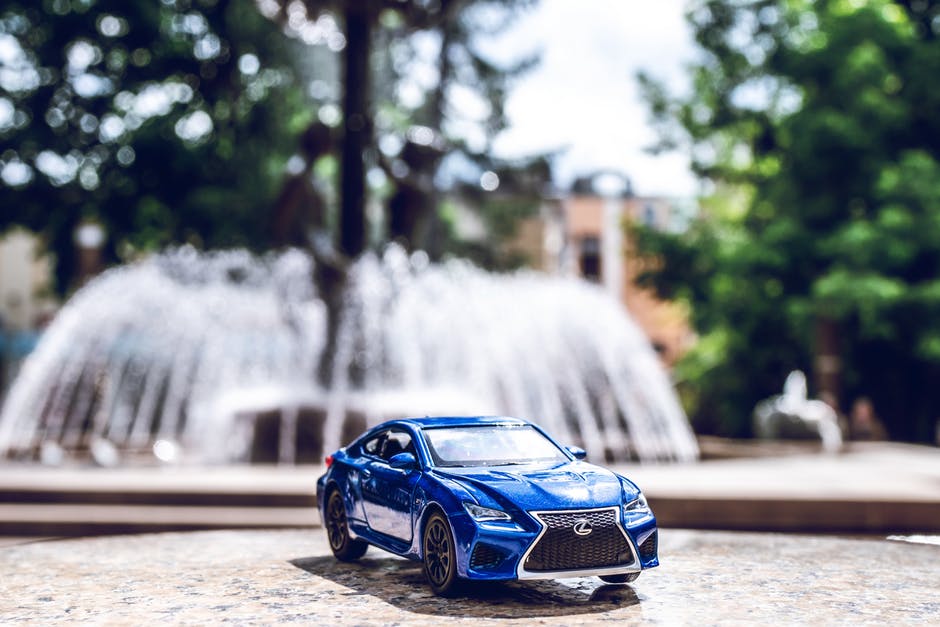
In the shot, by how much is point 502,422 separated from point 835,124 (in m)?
21.3

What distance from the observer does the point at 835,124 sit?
27094 mm

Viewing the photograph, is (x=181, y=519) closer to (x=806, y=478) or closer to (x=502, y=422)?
(x=502, y=422)

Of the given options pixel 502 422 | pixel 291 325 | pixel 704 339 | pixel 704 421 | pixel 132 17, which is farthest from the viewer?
pixel 704 421

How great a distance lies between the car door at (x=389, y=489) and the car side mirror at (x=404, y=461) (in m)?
0.03

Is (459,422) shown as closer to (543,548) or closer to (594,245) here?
(543,548)

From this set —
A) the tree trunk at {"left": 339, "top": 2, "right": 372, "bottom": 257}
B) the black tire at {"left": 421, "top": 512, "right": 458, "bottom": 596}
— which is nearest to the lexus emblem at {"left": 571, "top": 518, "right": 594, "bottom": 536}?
the black tire at {"left": 421, "top": 512, "right": 458, "bottom": 596}

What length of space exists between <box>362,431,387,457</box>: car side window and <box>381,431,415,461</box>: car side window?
0.21 ft

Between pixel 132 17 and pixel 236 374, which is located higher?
pixel 132 17

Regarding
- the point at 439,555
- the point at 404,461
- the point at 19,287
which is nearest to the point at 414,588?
the point at 439,555

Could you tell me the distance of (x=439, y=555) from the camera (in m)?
7.04

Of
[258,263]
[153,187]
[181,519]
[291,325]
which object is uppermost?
[153,187]

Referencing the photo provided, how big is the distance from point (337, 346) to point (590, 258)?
49.4 metres

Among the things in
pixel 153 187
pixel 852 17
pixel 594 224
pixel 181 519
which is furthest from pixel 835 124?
pixel 594 224

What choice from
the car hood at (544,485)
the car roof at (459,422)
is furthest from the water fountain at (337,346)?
the car hood at (544,485)
